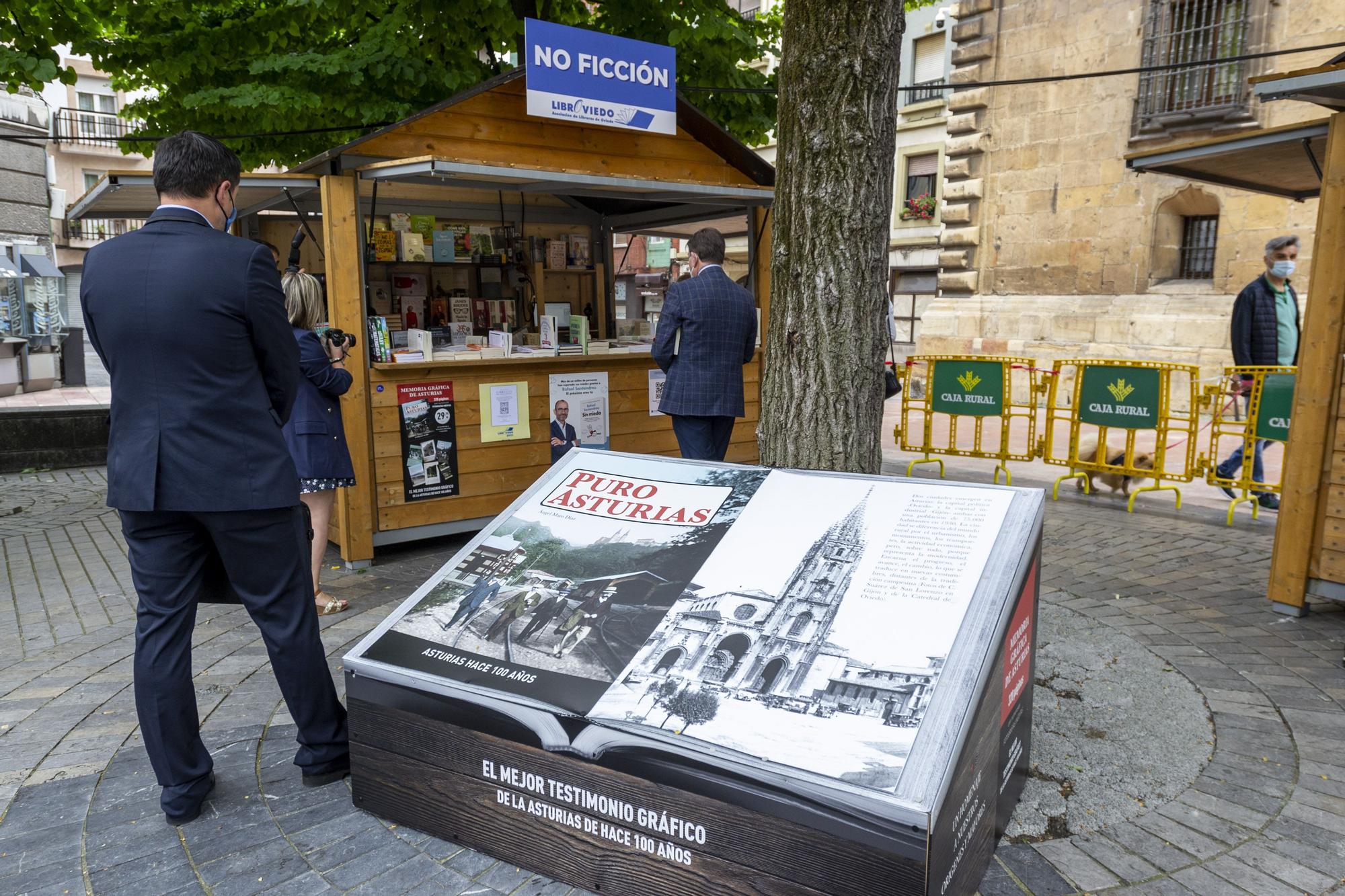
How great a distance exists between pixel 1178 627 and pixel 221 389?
461 cm

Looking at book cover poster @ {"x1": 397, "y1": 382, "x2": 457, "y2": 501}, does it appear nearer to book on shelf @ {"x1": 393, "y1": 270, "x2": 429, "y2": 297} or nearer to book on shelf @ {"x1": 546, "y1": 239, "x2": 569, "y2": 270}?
book on shelf @ {"x1": 393, "y1": 270, "x2": 429, "y2": 297}

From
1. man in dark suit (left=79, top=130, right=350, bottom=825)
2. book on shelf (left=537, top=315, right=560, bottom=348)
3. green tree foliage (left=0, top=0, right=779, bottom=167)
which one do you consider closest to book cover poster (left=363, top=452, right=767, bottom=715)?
man in dark suit (left=79, top=130, right=350, bottom=825)

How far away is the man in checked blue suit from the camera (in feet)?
19.0

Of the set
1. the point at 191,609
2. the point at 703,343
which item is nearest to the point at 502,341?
the point at 703,343

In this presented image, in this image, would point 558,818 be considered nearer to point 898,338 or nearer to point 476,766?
point 476,766

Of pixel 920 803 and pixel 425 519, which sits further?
pixel 425 519

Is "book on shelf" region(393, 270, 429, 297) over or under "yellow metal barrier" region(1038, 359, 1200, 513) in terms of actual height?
over

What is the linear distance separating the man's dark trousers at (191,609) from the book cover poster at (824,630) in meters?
1.22

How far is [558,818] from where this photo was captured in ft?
8.07

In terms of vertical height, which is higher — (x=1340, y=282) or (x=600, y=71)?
(x=600, y=71)

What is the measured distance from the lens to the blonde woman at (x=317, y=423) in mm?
4555

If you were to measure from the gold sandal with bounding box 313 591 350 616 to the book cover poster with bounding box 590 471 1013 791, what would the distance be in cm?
310

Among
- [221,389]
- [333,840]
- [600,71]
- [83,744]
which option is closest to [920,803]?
[333,840]

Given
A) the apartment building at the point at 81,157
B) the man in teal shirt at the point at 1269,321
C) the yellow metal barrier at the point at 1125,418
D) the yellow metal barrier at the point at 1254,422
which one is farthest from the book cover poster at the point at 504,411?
the apartment building at the point at 81,157
